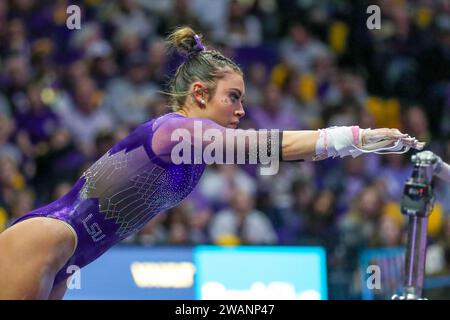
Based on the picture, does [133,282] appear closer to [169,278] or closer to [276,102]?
[169,278]

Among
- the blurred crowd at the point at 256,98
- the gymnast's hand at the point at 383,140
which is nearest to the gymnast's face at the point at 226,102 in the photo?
the gymnast's hand at the point at 383,140

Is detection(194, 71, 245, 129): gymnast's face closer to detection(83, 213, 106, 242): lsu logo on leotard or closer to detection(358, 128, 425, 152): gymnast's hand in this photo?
detection(83, 213, 106, 242): lsu logo on leotard

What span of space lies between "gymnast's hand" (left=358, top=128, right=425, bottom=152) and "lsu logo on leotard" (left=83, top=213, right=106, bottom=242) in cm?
120

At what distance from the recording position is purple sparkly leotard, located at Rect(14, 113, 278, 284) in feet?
12.5

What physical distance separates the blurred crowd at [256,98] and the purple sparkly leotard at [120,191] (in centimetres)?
276

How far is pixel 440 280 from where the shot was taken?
253 inches

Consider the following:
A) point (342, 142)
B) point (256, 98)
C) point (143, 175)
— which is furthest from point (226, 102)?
point (256, 98)

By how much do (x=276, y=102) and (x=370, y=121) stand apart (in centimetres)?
94

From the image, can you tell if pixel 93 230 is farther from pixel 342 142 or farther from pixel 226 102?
pixel 342 142

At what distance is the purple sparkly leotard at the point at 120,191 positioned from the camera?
3.82m

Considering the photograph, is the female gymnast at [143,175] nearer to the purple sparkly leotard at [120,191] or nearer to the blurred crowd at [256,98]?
the purple sparkly leotard at [120,191]

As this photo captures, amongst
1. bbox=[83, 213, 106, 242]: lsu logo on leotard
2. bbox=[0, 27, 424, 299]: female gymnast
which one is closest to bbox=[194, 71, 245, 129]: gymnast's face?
bbox=[0, 27, 424, 299]: female gymnast

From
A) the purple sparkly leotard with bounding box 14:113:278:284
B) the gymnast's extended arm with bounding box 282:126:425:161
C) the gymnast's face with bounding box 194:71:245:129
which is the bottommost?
the purple sparkly leotard with bounding box 14:113:278:284

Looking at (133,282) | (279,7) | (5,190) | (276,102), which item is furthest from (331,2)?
(133,282)
